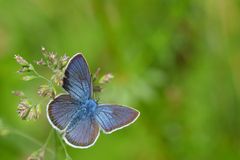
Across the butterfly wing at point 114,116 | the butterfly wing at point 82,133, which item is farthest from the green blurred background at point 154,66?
the butterfly wing at point 82,133

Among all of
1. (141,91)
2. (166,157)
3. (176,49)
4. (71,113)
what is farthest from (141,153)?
(71,113)

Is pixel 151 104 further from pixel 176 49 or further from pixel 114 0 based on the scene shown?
pixel 114 0

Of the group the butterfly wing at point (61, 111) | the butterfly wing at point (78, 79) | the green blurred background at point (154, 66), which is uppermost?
the butterfly wing at point (78, 79)

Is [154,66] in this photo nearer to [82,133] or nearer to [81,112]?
[81,112]

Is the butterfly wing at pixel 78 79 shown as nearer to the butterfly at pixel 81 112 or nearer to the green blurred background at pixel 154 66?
the butterfly at pixel 81 112

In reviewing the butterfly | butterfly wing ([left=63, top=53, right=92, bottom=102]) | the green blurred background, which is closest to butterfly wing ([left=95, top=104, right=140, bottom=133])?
the butterfly
